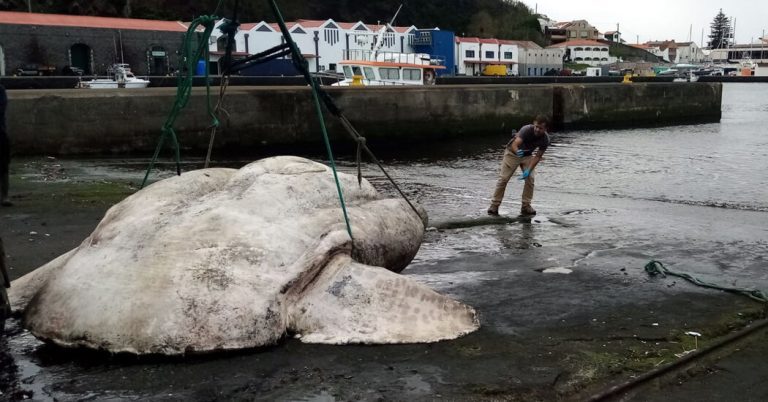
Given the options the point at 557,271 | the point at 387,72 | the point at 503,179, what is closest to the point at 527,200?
the point at 503,179

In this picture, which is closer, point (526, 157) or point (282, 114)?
point (526, 157)

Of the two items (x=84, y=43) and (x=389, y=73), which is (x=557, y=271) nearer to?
(x=389, y=73)

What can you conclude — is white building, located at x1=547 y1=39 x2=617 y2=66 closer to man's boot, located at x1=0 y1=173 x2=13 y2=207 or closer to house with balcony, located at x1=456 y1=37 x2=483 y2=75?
house with balcony, located at x1=456 y1=37 x2=483 y2=75

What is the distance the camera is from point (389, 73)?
121 feet

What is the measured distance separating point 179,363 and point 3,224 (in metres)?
5.72

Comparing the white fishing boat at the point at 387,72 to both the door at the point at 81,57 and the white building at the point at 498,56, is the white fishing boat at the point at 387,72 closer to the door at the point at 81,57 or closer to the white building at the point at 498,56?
the door at the point at 81,57

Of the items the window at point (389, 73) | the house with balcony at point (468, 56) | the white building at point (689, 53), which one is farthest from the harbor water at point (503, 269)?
the white building at point (689, 53)

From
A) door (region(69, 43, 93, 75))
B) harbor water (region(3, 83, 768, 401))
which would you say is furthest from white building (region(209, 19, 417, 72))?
harbor water (region(3, 83, 768, 401))

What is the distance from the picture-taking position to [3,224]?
9.10m

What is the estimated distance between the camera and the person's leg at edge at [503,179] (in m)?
11.4

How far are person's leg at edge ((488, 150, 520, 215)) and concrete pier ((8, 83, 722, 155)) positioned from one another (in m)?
4.31

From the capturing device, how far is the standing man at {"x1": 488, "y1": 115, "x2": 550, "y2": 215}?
11.4m

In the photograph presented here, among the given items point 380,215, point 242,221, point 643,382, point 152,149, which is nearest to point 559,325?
point 643,382

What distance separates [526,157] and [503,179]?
1.91 ft
